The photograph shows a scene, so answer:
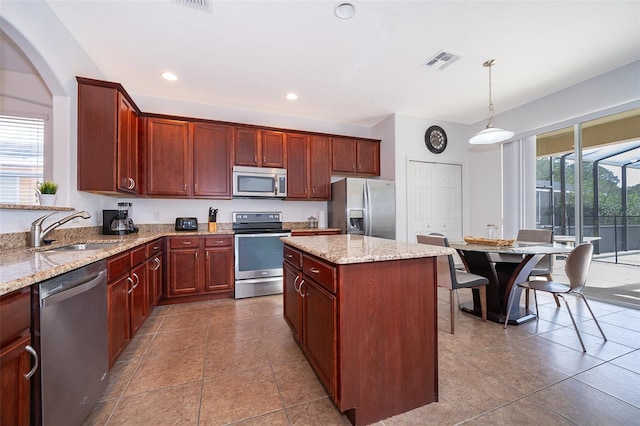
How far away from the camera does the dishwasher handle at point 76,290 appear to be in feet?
3.45

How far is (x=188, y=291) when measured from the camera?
125 inches

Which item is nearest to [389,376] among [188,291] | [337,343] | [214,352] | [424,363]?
[424,363]

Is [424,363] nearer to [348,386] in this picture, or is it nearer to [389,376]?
[389,376]

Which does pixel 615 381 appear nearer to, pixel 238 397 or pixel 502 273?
pixel 502 273

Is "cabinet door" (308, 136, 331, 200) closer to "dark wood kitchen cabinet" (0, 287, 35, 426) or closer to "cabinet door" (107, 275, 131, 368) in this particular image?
"cabinet door" (107, 275, 131, 368)

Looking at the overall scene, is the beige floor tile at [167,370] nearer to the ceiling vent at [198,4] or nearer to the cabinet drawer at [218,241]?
the cabinet drawer at [218,241]

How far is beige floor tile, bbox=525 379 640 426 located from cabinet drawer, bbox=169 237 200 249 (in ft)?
11.1

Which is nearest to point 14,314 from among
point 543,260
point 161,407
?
point 161,407

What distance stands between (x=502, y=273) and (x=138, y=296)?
11.8ft

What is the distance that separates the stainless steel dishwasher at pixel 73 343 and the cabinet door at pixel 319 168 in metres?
2.98

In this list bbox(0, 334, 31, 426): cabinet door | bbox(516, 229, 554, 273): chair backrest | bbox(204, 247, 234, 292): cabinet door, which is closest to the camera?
bbox(0, 334, 31, 426): cabinet door

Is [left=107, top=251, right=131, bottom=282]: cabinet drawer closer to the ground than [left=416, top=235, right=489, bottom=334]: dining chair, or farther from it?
farther from it

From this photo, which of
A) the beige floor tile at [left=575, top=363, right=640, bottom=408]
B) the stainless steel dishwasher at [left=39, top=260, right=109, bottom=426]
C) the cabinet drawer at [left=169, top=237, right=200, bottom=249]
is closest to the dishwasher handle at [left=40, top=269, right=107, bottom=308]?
the stainless steel dishwasher at [left=39, top=260, right=109, bottom=426]

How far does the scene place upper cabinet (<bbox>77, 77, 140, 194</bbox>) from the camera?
2426 mm
